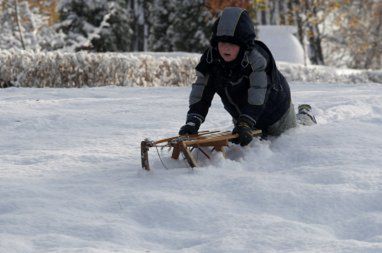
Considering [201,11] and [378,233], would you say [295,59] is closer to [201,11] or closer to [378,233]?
[201,11]

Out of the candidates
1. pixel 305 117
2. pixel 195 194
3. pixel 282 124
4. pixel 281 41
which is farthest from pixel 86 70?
pixel 281 41

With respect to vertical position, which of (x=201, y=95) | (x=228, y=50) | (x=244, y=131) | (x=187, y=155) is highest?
(x=228, y=50)

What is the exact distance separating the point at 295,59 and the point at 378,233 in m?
23.0

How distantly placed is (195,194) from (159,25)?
28.2 meters

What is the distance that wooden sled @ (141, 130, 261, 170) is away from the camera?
12.5ft

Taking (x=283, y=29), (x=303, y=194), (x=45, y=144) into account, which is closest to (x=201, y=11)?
(x=283, y=29)

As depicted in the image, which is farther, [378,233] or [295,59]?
[295,59]

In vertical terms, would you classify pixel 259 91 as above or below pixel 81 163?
above

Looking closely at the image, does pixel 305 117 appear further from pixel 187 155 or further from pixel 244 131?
pixel 187 155

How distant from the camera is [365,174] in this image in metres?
3.71

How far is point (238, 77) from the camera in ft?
13.8

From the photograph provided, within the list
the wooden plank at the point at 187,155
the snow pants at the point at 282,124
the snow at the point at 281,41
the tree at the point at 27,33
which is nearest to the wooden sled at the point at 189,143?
the wooden plank at the point at 187,155

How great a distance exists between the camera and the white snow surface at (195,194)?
2756 mm

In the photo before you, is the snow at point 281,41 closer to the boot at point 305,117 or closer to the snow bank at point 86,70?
the snow bank at point 86,70
